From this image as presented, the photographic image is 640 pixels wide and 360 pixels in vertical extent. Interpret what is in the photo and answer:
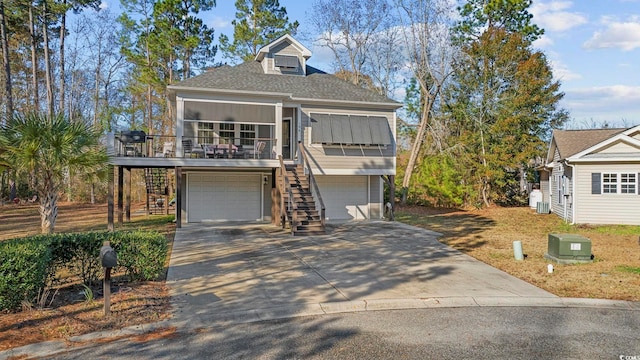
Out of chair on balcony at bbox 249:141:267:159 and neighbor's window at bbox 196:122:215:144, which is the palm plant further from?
neighbor's window at bbox 196:122:215:144

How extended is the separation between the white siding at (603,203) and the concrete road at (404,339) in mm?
12369

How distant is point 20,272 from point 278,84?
12.9m

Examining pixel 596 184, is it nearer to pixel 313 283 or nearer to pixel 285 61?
pixel 285 61

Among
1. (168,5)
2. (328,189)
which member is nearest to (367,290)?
(328,189)

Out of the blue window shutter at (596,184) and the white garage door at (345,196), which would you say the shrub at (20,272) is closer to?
the white garage door at (345,196)

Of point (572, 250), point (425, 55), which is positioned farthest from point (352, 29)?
point (572, 250)

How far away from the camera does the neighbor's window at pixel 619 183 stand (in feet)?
53.6

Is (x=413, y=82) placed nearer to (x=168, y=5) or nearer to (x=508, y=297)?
(x=168, y=5)

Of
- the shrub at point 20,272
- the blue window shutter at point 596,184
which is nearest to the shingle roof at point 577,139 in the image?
the blue window shutter at point 596,184

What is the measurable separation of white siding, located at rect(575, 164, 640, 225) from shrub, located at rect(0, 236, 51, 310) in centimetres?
1778

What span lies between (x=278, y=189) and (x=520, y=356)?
11901 millimetres

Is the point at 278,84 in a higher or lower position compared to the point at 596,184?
higher

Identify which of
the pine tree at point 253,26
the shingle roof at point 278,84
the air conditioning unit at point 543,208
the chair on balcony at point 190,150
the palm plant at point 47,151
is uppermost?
the pine tree at point 253,26

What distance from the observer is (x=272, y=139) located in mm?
15875
